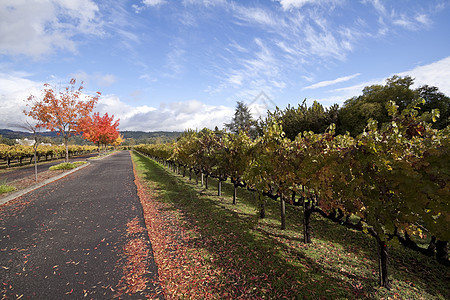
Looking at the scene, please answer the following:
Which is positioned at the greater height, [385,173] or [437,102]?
[437,102]

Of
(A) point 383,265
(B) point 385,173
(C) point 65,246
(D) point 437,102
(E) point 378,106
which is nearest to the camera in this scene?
(B) point 385,173

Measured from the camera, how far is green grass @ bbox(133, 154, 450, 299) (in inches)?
158

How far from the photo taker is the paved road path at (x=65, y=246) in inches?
159

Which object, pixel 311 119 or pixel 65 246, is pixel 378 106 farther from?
pixel 65 246

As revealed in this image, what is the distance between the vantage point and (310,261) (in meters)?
5.03

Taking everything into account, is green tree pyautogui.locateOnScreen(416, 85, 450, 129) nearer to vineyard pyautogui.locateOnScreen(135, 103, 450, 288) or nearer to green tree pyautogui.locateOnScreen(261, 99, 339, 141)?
green tree pyautogui.locateOnScreen(261, 99, 339, 141)

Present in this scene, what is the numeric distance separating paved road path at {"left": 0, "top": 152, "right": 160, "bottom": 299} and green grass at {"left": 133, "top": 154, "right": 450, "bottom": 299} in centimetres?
200

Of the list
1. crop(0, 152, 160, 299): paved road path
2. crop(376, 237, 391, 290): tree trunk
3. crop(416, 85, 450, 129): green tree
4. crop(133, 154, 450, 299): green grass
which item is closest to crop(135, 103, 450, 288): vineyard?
crop(376, 237, 391, 290): tree trunk

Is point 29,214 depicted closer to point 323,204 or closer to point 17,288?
point 17,288

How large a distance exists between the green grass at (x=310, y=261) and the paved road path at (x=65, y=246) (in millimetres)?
2000

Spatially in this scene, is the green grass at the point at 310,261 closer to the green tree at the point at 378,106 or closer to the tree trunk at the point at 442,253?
the tree trunk at the point at 442,253

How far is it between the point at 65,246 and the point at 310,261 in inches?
262

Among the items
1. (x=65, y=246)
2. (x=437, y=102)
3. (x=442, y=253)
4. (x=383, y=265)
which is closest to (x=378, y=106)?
(x=437, y=102)

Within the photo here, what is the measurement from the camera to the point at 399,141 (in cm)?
355
